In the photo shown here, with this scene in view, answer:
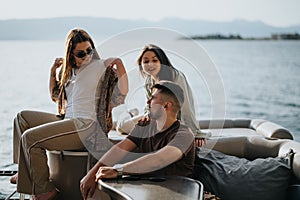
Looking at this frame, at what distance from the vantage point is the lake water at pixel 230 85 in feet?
27.0

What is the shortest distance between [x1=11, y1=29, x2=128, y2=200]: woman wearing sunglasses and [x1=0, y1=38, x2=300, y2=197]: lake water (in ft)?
3.88

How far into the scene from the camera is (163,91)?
245 centimetres

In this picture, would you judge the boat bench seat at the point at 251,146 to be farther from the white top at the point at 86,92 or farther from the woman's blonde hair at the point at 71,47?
the woman's blonde hair at the point at 71,47

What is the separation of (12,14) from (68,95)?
4.47 metres

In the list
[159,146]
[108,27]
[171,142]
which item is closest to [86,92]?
[159,146]

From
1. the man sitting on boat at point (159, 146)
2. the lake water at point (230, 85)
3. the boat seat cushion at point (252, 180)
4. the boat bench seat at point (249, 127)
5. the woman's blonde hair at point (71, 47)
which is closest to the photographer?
the man sitting on boat at point (159, 146)

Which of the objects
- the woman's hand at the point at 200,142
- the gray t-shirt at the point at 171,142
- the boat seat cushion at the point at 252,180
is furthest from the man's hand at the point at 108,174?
the woman's hand at the point at 200,142

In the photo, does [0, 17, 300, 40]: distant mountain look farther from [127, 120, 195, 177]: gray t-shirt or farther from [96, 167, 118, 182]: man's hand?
[96, 167, 118, 182]: man's hand

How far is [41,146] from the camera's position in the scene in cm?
280

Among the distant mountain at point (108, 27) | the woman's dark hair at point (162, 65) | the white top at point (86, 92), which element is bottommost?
the white top at point (86, 92)

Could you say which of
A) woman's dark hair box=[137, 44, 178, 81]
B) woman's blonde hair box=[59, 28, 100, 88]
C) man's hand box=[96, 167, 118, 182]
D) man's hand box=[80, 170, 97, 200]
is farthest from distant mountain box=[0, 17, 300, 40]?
man's hand box=[96, 167, 118, 182]

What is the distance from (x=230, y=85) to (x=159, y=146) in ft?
33.4

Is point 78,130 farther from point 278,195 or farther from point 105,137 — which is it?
point 278,195

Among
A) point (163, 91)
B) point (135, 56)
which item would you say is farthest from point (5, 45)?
point (163, 91)
